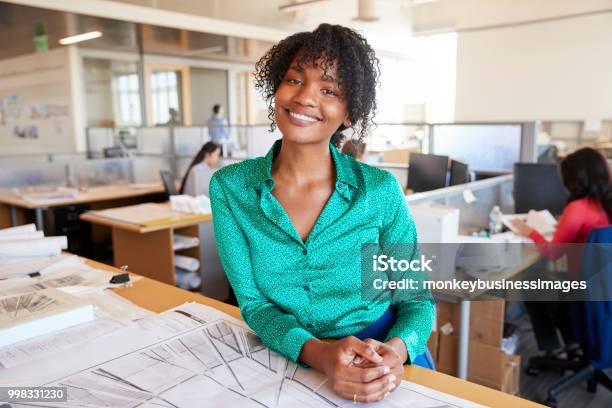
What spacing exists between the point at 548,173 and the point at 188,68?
24.2 feet

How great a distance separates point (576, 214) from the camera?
2.39 m

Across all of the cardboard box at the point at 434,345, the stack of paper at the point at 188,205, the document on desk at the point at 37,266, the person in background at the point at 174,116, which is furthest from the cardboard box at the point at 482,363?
the person in background at the point at 174,116

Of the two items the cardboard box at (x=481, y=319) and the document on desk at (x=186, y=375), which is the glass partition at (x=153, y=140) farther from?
the document on desk at (x=186, y=375)

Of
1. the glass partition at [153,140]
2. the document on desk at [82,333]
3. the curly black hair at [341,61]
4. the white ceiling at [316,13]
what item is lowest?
the document on desk at [82,333]

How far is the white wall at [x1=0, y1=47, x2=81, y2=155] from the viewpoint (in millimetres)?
7199

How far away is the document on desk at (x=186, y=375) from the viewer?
81cm

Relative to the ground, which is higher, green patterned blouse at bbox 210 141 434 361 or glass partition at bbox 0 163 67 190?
green patterned blouse at bbox 210 141 434 361

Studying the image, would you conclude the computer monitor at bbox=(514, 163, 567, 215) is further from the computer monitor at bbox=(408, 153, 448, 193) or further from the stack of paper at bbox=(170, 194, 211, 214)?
the stack of paper at bbox=(170, 194, 211, 214)

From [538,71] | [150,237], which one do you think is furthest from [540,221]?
[538,71]

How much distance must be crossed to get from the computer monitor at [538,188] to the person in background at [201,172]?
84.9 inches

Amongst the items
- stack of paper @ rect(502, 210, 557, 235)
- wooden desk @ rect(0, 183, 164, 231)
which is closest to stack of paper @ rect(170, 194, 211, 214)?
wooden desk @ rect(0, 183, 164, 231)

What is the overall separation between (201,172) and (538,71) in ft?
18.9

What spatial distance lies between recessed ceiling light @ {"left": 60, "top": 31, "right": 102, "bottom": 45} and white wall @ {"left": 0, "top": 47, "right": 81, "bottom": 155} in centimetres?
16

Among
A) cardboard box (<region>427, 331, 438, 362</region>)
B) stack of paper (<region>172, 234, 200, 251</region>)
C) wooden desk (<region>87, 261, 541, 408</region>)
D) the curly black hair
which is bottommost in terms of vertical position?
cardboard box (<region>427, 331, 438, 362</region>)
